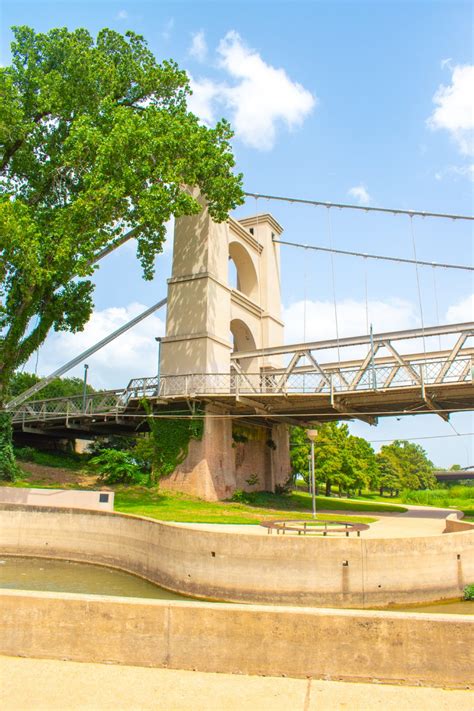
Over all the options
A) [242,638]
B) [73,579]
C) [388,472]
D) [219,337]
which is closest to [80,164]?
[219,337]

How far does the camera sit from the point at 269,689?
12.6ft

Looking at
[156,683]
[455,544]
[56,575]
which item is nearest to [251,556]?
[455,544]

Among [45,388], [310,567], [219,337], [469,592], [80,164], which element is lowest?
[469,592]

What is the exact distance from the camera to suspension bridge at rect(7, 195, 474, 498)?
22750 millimetres

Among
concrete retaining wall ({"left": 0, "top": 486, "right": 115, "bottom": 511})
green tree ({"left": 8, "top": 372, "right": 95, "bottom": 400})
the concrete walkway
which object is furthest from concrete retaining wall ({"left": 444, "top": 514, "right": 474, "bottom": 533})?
green tree ({"left": 8, "top": 372, "right": 95, "bottom": 400})

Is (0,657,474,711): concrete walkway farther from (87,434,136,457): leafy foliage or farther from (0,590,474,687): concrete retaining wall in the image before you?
(87,434,136,457): leafy foliage

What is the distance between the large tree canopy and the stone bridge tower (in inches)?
137

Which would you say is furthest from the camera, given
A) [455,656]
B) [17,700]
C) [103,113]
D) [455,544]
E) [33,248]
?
[103,113]

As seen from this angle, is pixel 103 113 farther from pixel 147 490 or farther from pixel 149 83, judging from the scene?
pixel 147 490

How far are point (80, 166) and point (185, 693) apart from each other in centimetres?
2143

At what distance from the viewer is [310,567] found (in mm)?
11375

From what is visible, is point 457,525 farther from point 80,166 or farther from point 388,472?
point 388,472

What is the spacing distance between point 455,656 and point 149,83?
2507cm

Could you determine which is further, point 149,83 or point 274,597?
point 149,83
